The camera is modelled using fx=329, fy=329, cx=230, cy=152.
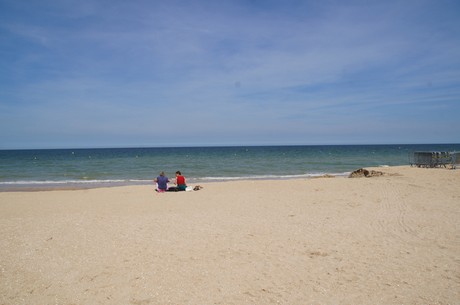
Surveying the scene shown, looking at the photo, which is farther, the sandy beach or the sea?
the sea

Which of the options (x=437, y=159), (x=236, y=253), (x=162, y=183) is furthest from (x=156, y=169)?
(x=236, y=253)

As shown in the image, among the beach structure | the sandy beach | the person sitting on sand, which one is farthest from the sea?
the sandy beach

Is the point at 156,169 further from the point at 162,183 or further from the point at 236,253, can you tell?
the point at 236,253

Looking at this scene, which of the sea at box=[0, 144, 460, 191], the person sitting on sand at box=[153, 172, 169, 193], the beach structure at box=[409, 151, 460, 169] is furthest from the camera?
the beach structure at box=[409, 151, 460, 169]

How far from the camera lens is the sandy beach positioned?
481 centimetres

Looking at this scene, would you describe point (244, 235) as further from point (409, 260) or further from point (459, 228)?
point (459, 228)

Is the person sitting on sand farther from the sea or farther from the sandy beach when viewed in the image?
the sea

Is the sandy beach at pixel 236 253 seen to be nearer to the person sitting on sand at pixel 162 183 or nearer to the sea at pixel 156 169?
the person sitting on sand at pixel 162 183

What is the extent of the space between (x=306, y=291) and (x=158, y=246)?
10.8ft

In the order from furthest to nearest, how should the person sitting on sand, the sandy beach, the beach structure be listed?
the beach structure
the person sitting on sand
the sandy beach

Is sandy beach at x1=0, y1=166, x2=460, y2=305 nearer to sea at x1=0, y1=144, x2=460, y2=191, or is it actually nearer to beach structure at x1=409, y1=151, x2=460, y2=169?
sea at x1=0, y1=144, x2=460, y2=191

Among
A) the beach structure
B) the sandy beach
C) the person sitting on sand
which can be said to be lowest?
the sandy beach

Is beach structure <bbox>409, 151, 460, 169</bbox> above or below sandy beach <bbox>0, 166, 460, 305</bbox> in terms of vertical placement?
above

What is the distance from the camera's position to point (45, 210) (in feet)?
36.6
